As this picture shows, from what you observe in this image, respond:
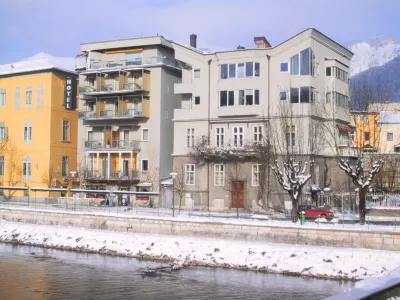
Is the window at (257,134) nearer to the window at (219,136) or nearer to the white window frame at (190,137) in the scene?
the window at (219,136)

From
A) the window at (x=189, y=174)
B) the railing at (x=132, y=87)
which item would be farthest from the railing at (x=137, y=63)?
the window at (x=189, y=174)

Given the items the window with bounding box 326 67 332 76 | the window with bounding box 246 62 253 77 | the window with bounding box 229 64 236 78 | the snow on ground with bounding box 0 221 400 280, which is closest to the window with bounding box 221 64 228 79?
the window with bounding box 229 64 236 78

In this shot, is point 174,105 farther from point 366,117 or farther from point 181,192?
point 366,117

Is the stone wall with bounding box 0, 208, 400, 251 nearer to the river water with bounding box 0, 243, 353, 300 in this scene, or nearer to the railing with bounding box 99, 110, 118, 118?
the river water with bounding box 0, 243, 353, 300

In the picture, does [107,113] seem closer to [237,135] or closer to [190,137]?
[190,137]

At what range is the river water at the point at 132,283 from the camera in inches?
977

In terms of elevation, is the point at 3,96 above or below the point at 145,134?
above

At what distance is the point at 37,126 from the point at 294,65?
29369 millimetres

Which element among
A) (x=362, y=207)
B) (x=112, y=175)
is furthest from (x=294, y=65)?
(x=112, y=175)

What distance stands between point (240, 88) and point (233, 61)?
8.73 ft

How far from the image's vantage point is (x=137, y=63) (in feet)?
193

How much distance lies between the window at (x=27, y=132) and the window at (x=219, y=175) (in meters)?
23.1

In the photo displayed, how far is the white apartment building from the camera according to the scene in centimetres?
5088

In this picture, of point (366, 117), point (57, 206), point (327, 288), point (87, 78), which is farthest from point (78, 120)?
point (327, 288)
